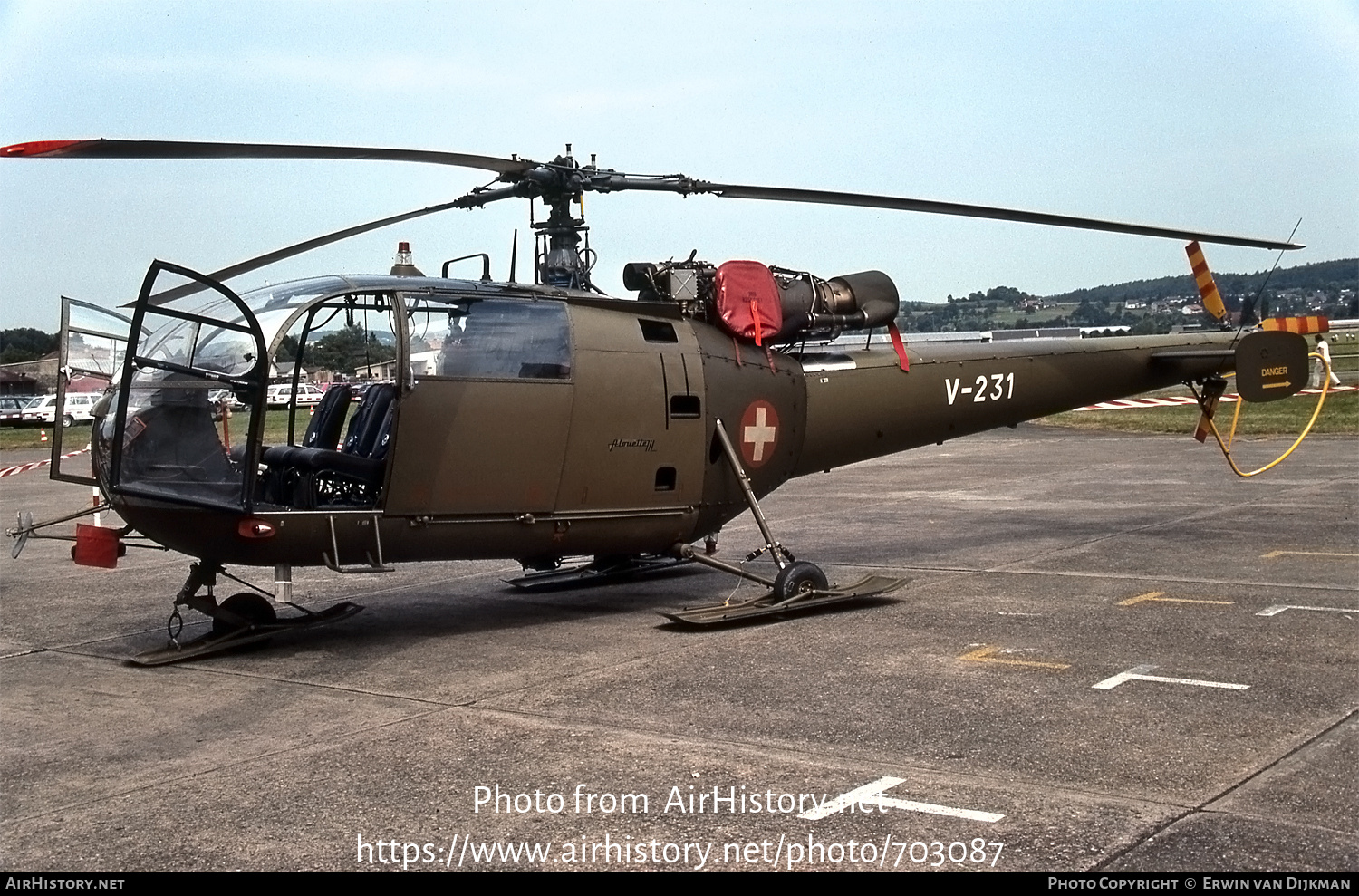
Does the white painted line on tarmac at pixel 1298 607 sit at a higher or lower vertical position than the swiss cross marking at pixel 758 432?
lower

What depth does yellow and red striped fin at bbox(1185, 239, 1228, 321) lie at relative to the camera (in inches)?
472

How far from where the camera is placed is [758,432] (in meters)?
10.1

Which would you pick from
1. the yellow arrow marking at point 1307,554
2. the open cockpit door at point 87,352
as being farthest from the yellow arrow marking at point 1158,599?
the open cockpit door at point 87,352

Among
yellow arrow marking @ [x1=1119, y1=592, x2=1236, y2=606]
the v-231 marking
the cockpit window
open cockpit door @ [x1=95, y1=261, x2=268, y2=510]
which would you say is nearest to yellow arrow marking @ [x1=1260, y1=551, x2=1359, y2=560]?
yellow arrow marking @ [x1=1119, y1=592, x2=1236, y2=606]

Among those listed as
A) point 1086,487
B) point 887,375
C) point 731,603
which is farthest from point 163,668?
point 1086,487

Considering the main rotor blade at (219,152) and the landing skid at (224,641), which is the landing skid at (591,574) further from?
the main rotor blade at (219,152)

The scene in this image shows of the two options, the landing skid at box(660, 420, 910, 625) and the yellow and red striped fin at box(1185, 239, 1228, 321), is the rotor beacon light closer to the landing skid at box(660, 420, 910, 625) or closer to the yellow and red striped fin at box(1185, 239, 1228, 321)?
the landing skid at box(660, 420, 910, 625)

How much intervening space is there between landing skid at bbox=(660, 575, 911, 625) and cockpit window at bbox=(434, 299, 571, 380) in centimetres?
181

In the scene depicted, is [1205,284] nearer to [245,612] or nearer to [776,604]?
[776,604]

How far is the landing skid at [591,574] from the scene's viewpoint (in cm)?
1084

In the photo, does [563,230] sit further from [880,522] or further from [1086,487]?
[1086,487]

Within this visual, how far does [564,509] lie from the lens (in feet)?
29.9

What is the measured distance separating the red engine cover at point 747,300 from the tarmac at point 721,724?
6.99 ft

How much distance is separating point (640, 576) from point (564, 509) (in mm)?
2407
